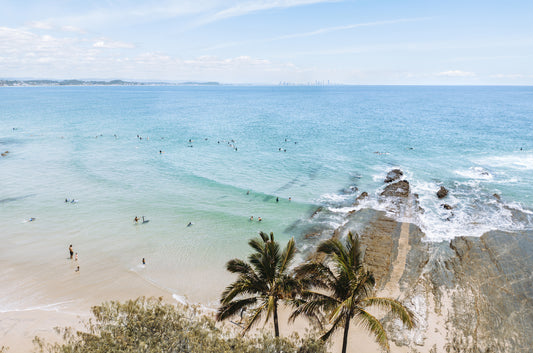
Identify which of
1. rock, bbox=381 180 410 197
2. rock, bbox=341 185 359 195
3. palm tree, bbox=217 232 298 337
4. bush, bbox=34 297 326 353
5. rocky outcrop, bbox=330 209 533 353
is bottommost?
rocky outcrop, bbox=330 209 533 353

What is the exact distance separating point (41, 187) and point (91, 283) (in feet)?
83.2

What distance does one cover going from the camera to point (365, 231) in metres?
30.8

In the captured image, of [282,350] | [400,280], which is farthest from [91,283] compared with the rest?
[400,280]

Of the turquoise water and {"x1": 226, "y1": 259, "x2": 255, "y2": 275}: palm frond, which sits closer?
{"x1": 226, "y1": 259, "x2": 255, "y2": 275}: palm frond

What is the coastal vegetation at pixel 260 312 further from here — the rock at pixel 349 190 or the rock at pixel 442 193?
the rock at pixel 442 193

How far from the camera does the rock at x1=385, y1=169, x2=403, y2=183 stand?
44822mm

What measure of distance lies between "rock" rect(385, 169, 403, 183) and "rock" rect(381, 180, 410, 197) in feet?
6.93

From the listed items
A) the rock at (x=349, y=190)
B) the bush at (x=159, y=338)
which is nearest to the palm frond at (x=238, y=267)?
the bush at (x=159, y=338)

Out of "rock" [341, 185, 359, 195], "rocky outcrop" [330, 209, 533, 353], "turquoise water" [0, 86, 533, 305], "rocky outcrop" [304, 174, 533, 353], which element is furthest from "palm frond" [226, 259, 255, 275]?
"rock" [341, 185, 359, 195]

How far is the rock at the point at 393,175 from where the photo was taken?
4482 centimetres

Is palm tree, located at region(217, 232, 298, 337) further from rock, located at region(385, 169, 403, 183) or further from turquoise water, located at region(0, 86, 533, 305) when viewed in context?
rock, located at region(385, 169, 403, 183)

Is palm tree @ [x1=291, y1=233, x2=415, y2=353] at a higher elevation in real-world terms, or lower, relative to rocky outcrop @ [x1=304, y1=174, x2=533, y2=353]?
higher

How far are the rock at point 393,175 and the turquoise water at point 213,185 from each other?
1.39 metres

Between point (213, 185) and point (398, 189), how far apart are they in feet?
80.8
